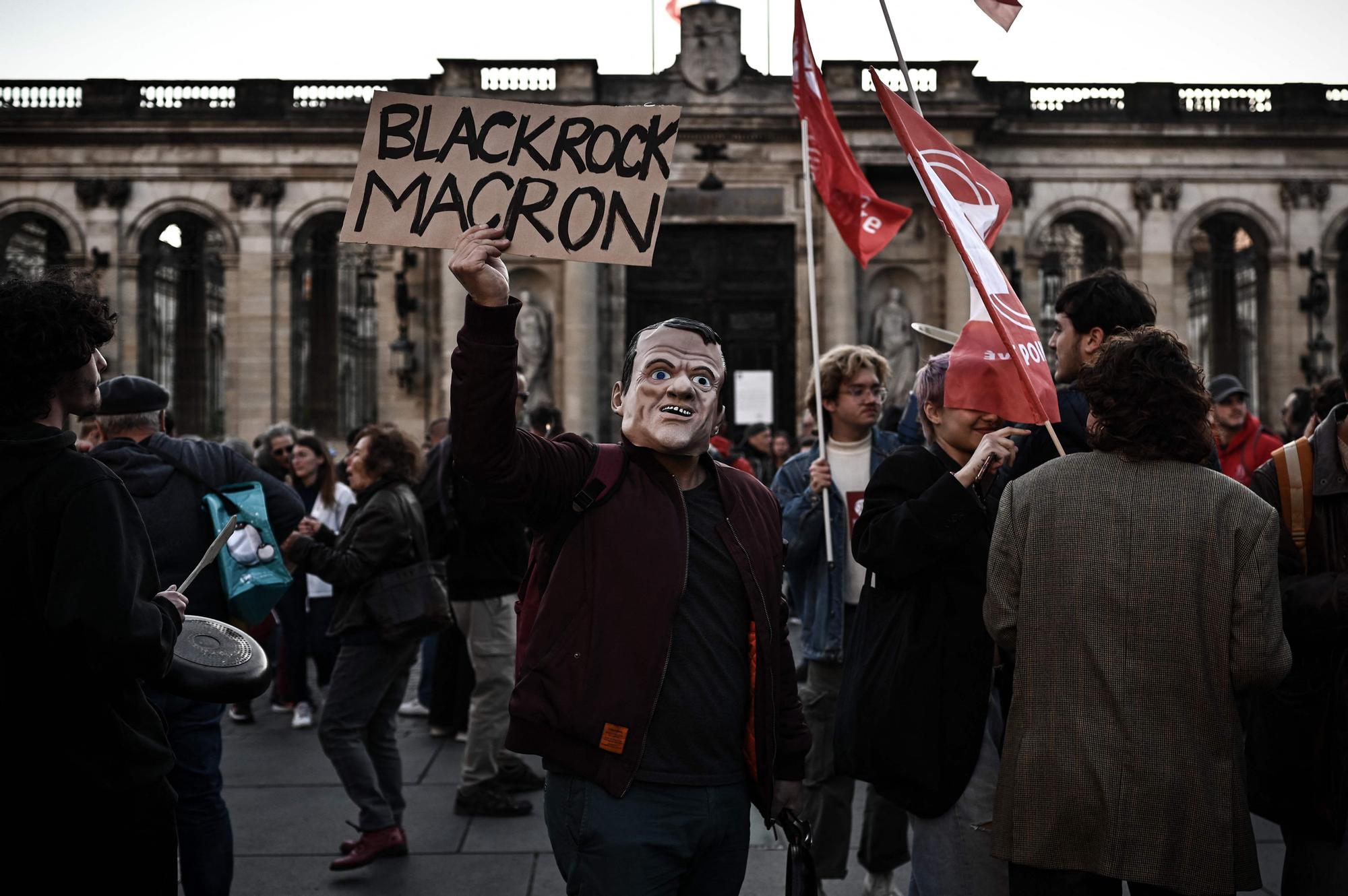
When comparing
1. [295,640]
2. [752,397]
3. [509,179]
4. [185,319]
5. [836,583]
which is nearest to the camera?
[509,179]

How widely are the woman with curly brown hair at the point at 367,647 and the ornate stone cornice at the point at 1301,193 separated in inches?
932

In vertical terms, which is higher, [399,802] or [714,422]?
[714,422]

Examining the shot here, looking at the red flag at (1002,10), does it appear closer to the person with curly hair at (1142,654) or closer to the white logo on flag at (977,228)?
the white logo on flag at (977,228)

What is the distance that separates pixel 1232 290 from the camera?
26406 millimetres

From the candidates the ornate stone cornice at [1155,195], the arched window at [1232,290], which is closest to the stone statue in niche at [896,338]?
the ornate stone cornice at [1155,195]

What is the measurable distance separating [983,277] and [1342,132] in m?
24.9

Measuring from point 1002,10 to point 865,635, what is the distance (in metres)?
2.69

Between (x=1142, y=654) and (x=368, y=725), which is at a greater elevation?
(x=1142, y=654)

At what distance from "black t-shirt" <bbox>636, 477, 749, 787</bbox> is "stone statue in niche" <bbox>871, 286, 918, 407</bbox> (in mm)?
19209

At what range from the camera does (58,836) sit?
8.56 ft

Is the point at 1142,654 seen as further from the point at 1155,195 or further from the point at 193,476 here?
the point at 1155,195

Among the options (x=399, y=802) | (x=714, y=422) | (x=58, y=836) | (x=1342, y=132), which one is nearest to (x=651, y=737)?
(x=714, y=422)

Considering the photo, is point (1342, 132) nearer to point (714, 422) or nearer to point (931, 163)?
point (931, 163)

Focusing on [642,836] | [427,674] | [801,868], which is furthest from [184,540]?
[427,674]
